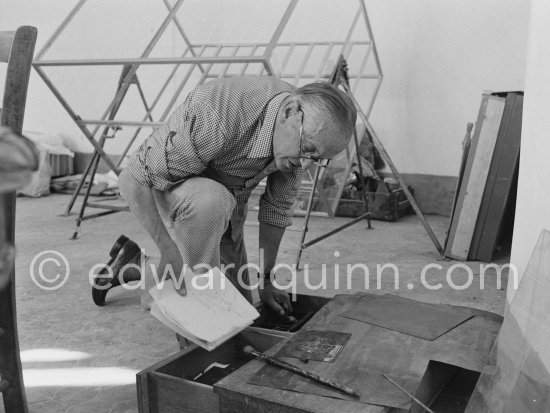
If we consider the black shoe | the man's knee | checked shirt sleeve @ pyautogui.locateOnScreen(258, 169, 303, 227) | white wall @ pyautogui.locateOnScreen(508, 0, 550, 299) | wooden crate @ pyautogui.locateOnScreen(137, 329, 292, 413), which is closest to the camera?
wooden crate @ pyautogui.locateOnScreen(137, 329, 292, 413)

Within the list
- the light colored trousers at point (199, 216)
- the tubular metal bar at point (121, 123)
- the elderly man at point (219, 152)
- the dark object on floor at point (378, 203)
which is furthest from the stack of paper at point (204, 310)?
the dark object on floor at point (378, 203)

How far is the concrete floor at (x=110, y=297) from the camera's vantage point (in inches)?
72.9

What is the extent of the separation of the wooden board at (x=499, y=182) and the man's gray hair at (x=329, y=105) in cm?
203

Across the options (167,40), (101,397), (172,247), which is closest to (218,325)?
(172,247)

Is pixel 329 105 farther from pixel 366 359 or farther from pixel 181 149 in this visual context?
pixel 366 359

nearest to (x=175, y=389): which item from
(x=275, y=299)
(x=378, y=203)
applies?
(x=275, y=299)

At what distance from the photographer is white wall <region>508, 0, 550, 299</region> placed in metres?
1.70

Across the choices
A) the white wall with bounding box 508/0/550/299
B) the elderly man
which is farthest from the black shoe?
the white wall with bounding box 508/0/550/299

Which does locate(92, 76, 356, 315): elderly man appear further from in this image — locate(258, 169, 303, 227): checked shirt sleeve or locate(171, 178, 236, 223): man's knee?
locate(258, 169, 303, 227): checked shirt sleeve

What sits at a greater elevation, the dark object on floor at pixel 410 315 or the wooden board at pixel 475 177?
the wooden board at pixel 475 177

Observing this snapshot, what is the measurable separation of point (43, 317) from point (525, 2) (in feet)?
13.3

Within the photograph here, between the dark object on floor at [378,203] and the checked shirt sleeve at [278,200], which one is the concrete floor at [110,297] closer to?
the dark object on floor at [378,203]

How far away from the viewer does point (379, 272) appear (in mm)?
3146

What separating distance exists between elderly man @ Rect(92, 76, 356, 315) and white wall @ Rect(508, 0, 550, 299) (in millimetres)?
576
